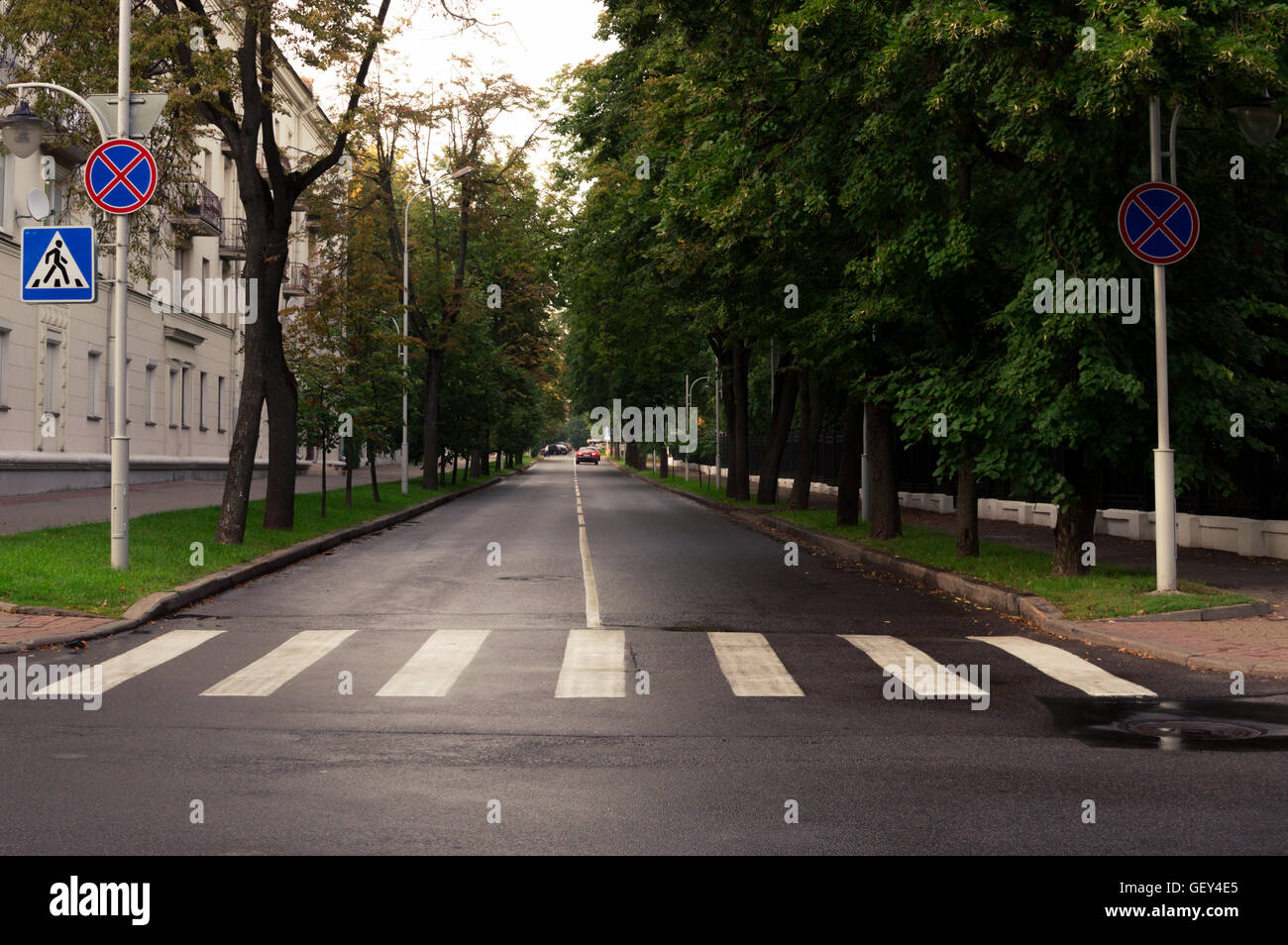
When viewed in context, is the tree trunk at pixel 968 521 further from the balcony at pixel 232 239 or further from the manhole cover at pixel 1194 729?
the balcony at pixel 232 239

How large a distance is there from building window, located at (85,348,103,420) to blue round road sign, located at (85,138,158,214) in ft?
68.0

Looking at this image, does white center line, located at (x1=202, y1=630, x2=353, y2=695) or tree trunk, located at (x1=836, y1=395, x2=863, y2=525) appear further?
tree trunk, located at (x1=836, y1=395, x2=863, y2=525)

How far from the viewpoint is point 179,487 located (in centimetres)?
3728

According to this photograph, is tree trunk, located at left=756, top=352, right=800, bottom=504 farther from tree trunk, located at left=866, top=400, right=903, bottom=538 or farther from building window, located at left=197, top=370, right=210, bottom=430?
building window, located at left=197, top=370, right=210, bottom=430

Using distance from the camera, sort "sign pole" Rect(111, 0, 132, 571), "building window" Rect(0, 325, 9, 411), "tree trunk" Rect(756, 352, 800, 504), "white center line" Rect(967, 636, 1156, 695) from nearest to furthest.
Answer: "white center line" Rect(967, 636, 1156, 695)
"sign pole" Rect(111, 0, 132, 571)
"building window" Rect(0, 325, 9, 411)
"tree trunk" Rect(756, 352, 800, 504)

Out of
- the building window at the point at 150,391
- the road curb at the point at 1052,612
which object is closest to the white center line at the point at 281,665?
the road curb at the point at 1052,612

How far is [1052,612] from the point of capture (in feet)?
42.9

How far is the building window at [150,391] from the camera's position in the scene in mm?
40125

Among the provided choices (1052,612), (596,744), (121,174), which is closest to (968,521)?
(1052,612)

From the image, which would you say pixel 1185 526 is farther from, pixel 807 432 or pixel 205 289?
pixel 205 289

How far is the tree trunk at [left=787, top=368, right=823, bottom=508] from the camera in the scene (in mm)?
31000

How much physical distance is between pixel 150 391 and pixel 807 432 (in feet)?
70.6

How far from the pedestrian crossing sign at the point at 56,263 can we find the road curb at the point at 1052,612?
10679mm

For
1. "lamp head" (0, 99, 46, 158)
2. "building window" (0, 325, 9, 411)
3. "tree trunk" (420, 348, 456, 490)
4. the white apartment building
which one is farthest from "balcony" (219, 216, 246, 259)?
"lamp head" (0, 99, 46, 158)
